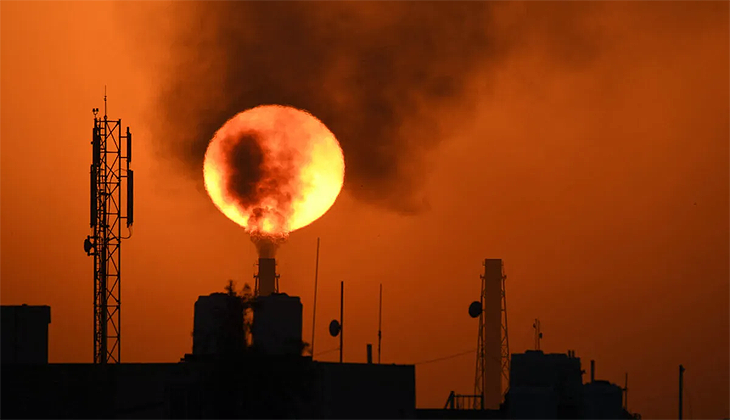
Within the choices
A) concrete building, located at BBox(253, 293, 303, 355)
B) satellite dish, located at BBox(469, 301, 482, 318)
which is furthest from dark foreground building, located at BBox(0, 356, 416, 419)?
satellite dish, located at BBox(469, 301, 482, 318)

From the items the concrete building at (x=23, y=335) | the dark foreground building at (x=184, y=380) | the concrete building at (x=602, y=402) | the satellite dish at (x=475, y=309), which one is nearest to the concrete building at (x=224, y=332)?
the dark foreground building at (x=184, y=380)

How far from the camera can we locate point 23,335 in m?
63.5

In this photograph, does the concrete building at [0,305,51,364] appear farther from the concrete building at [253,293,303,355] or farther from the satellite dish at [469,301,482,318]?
the satellite dish at [469,301,482,318]

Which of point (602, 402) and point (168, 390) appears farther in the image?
point (602, 402)

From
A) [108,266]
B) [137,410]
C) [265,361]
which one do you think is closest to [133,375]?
[137,410]

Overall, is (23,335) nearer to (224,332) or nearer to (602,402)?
(224,332)

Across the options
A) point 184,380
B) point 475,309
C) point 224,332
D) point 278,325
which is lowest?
point 184,380

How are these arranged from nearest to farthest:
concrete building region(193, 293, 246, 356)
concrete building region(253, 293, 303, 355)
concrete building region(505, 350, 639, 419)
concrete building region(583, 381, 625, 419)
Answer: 1. concrete building region(193, 293, 246, 356)
2. concrete building region(253, 293, 303, 355)
3. concrete building region(505, 350, 639, 419)
4. concrete building region(583, 381, 625, 419)

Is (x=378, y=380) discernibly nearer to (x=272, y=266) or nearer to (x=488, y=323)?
(x=272, y=266)

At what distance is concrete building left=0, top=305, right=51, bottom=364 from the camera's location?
63156 millimetres

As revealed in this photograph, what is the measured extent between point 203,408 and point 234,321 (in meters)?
3.90

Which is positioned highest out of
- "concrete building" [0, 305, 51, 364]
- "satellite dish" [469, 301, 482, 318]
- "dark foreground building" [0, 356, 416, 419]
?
"satellite dish" [469, 301, 482, 318]

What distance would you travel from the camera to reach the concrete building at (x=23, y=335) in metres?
63.2

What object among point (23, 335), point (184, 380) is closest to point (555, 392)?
point (184, 380)
